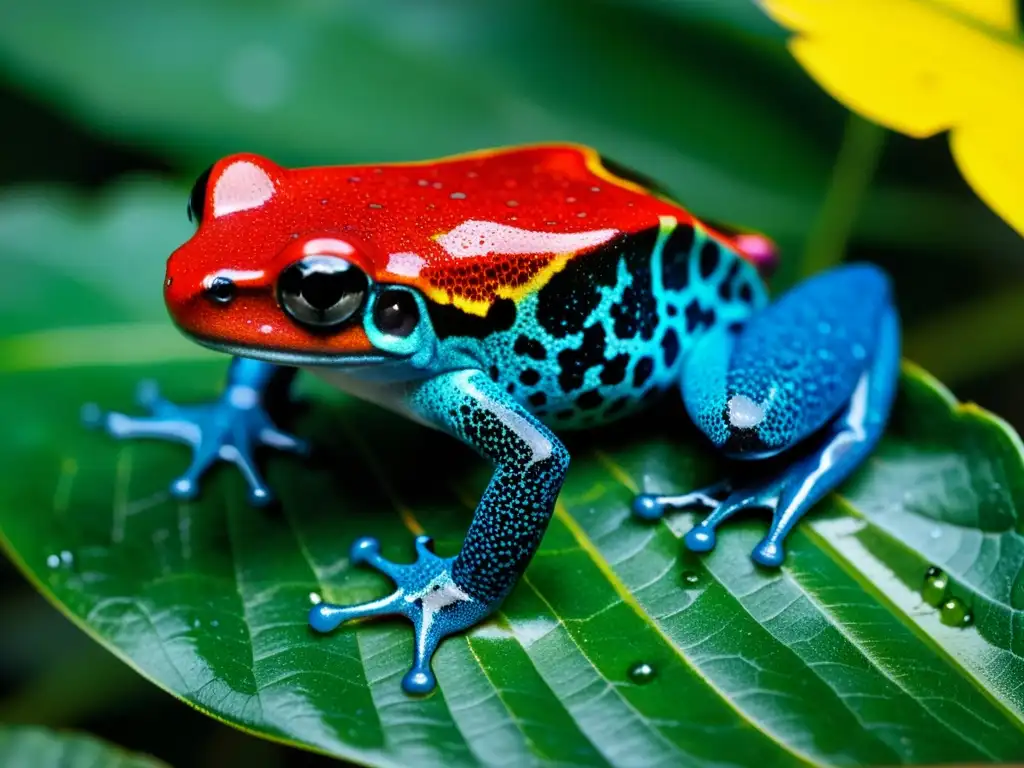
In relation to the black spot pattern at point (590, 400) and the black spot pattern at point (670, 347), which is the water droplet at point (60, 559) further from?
the black spot pattern at point (670, 347)

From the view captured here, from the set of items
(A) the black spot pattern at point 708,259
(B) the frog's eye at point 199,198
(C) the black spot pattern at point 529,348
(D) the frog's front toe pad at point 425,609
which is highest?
(A) the black spot pattern at point 708,259

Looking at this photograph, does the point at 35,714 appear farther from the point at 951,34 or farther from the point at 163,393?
the point at 951,34

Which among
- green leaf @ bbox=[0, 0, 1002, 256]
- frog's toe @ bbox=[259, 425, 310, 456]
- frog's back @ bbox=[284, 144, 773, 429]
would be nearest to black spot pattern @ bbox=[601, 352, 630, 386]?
frog's back @ bbox=[284, 144, 773, 429]

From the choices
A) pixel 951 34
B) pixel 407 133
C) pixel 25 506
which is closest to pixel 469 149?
pixel 407 133

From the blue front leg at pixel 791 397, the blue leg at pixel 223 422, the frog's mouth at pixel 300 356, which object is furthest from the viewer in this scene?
the blue leg at pixel 223 422

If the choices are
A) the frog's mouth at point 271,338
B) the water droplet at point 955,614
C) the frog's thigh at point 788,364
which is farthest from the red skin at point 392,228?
the water droplet at point 955,614

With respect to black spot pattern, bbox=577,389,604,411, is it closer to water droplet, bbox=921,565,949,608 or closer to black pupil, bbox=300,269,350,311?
black pupil, bbox=300,269,350,311

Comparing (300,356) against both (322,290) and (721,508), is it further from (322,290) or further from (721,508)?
(721,508)
